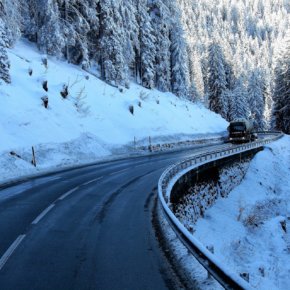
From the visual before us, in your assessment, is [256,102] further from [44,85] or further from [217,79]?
[44,85]

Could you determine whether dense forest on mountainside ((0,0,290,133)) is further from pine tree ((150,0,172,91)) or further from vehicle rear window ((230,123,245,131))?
vehicle rear window ((230,123,245,131))

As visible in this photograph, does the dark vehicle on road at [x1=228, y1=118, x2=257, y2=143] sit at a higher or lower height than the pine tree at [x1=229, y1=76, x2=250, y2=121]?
lower

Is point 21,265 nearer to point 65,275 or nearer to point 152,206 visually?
point 65,275

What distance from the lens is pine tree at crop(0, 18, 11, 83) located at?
27269mm

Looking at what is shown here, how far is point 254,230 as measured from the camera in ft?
57.9

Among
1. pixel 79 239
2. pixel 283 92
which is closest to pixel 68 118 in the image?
pixel 79 239

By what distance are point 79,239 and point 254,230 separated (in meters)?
11.4

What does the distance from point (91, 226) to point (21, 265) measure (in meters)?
2.83

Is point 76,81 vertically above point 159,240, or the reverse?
point 76,81

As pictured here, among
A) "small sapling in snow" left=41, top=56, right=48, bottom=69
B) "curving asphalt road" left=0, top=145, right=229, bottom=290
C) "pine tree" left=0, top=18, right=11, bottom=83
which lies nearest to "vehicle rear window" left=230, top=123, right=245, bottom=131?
"small sapling in snow" left=41, top=56, right=48, bottom=69

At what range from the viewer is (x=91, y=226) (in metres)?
9.48

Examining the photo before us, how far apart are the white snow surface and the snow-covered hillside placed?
1017 centimetres

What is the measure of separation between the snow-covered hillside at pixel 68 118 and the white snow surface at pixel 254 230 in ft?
33.4

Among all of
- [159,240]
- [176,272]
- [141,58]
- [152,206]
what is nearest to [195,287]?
[176,272]
